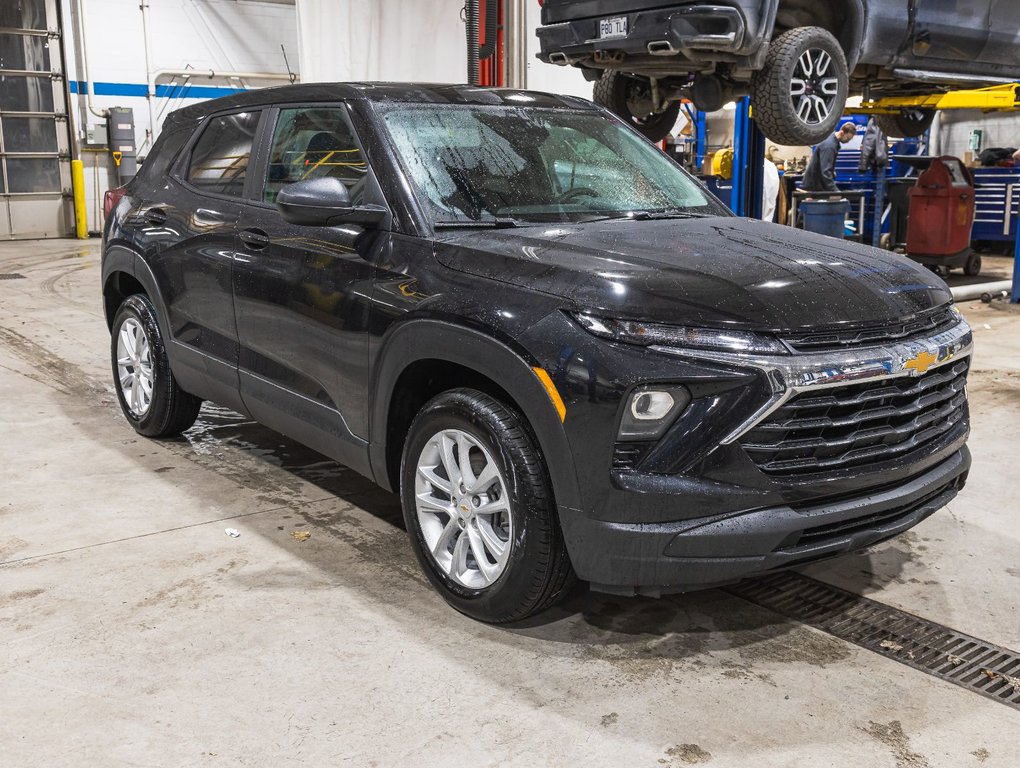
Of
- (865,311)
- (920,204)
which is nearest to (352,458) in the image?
(865,311)

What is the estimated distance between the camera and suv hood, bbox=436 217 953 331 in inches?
107

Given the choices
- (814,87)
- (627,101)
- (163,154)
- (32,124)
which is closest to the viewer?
(163,154)

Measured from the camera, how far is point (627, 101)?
8.81 m

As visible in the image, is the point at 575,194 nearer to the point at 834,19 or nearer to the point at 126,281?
the point at 126,281

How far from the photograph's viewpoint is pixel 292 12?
18.9m

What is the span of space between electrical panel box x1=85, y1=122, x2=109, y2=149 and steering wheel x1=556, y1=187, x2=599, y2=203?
15.5m

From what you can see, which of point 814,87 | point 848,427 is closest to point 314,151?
point 848,427

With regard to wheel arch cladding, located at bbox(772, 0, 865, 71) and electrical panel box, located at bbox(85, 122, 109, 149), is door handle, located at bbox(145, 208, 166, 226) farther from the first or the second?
Result: electrical panel box, located at bbox(85, 122, 109, 149)

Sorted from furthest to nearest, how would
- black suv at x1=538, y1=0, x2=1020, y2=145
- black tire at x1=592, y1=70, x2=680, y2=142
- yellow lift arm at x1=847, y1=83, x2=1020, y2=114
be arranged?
yellow lift arm at x1=847, y1=83, x2=1020, y2=114
black tire at x1=592, y1=70, x2=680, y2=142
black suv at x1=538, y1=0, x2=1020, y2=145

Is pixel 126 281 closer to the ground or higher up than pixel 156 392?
higher up

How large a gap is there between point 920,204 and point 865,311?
9.73 metres

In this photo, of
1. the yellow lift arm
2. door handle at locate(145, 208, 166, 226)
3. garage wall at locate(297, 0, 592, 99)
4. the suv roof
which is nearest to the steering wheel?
the suv roof

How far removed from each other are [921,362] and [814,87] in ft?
17.3

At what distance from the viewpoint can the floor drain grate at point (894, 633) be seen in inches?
114
